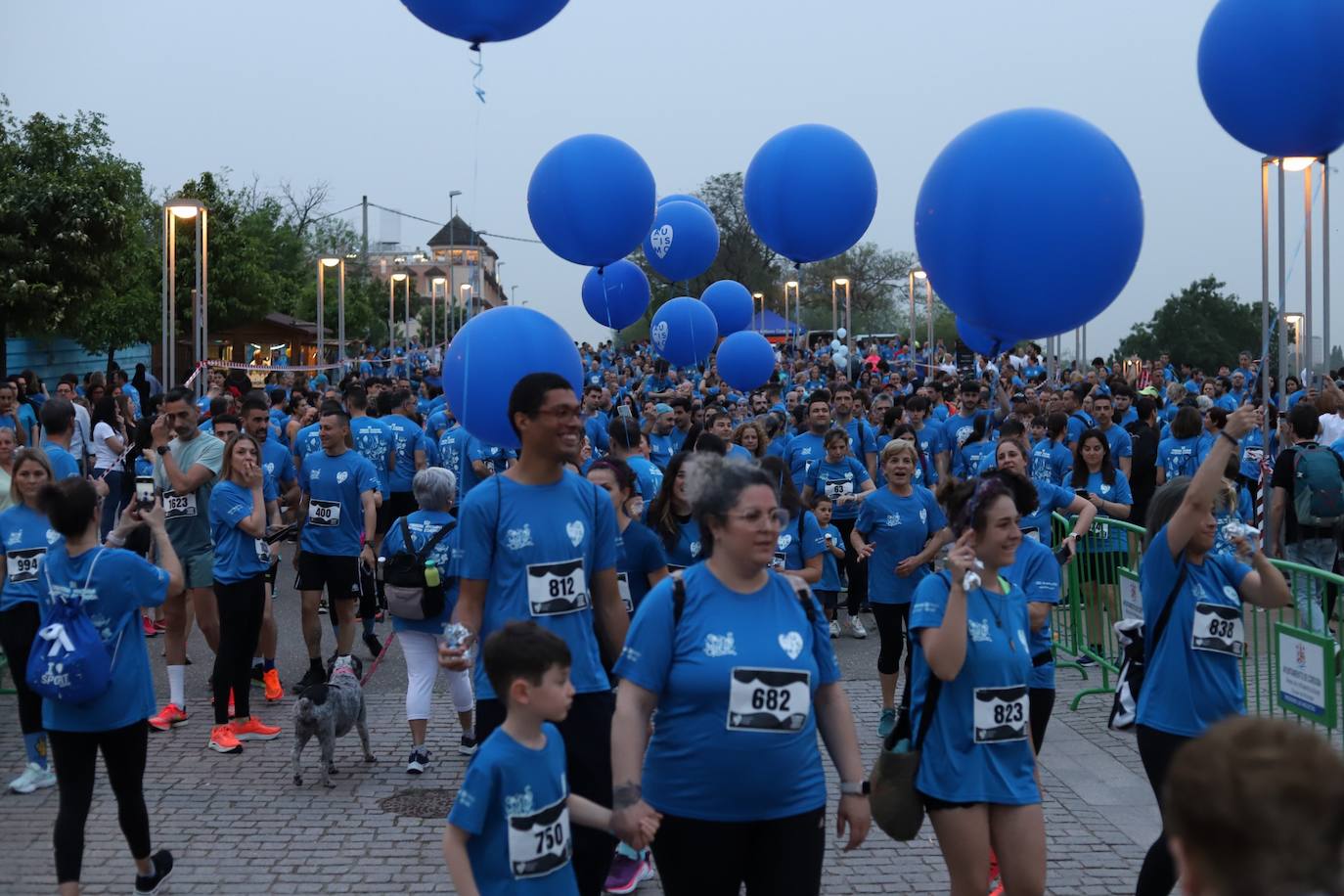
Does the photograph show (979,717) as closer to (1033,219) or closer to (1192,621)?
(1192,621)

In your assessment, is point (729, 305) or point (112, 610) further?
point (729, 305)

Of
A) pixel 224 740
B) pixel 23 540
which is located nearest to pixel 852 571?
pixel 224 740

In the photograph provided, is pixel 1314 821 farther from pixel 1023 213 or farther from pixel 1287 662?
pixel 1287 662

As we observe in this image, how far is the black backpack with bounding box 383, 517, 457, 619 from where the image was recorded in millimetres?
7672

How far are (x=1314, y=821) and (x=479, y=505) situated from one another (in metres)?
3.22

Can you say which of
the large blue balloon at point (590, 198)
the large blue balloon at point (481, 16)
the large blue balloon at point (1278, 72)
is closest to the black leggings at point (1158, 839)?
the large blue balloon at point (481, 16)

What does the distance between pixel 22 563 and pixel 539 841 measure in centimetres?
436

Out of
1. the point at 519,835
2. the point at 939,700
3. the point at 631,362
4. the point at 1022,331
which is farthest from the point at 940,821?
the point at 631,362

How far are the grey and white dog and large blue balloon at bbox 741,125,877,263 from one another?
614cm

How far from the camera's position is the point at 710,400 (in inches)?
701

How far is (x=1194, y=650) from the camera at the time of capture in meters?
4.86

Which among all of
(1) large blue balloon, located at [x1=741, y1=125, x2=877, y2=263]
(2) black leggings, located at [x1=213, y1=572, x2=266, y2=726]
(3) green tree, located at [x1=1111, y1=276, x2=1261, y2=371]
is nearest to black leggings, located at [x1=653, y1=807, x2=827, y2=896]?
(2) black leggings, located at [x1=213, y1=572, x2=266, y2=726]

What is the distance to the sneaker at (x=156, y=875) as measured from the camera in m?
5.79

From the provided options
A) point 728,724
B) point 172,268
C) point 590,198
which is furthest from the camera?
point 172,268
